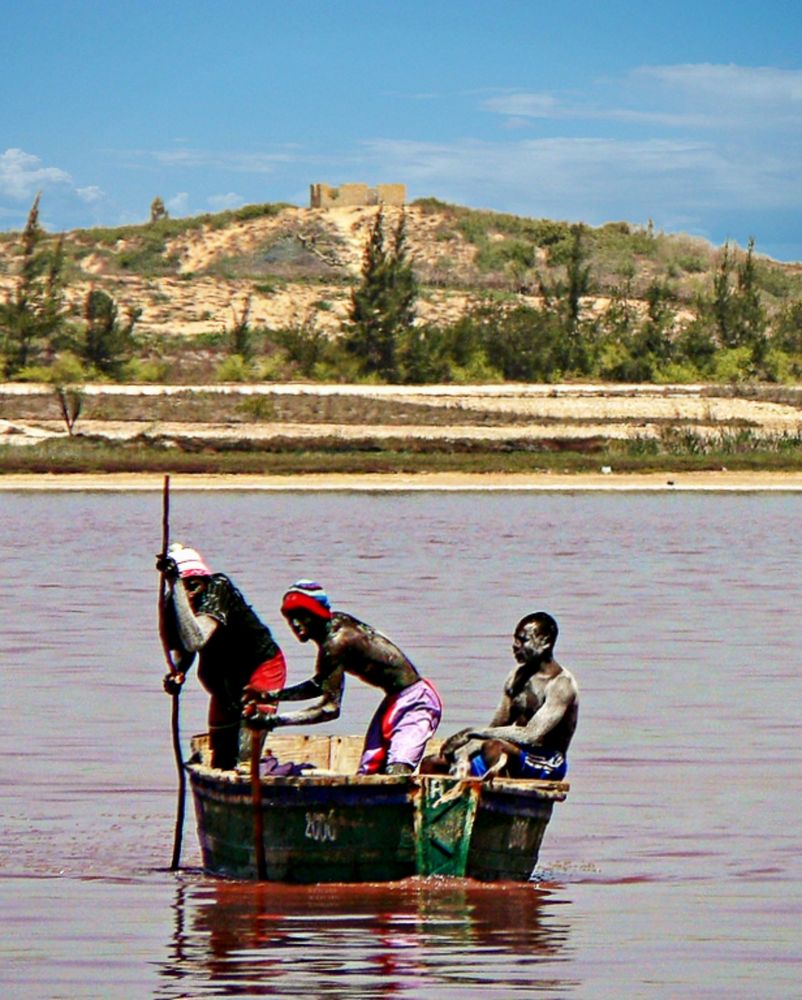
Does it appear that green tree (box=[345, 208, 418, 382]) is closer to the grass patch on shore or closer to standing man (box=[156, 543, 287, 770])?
the grass patch on shore

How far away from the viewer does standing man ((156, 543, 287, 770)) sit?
12484mm

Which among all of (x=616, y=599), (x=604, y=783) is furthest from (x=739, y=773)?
(x=616, y=599)

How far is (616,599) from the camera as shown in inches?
1179

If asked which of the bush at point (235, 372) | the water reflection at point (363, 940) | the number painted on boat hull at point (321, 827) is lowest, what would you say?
the water reflection at point (363, 940)

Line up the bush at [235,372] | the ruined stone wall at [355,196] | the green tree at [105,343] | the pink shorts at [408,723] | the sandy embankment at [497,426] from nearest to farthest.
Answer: the pink shorts at [408,723]
the sandy embankment at [497,426]
the bush at [235,372]
the green tree at [105,343]
the ruined stone wall at [355,196]

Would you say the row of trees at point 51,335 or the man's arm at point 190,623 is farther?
the row of trees at point 51,335

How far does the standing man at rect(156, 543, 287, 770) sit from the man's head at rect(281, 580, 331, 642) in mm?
517

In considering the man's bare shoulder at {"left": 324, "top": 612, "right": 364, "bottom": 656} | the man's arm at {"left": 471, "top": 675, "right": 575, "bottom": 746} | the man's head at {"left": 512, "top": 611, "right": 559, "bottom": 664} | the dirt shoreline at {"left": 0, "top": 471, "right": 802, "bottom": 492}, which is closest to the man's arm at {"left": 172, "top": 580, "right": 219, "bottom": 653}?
the man's bare shoulder at {"left": 324, "top": 612, "right": 364, "bottom": 656}

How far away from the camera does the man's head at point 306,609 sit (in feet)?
39.2

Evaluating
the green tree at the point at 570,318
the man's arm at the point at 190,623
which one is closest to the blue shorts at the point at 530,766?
the man's arm at the point at 190,623

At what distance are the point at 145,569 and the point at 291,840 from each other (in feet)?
75.4

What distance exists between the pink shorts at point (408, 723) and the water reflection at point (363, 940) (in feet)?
2.46

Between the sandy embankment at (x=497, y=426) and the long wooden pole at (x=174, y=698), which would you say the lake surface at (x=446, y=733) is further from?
the sandy embankment at (x=497, y=426)

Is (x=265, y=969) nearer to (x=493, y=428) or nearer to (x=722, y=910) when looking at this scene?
(x=722, y=910)
